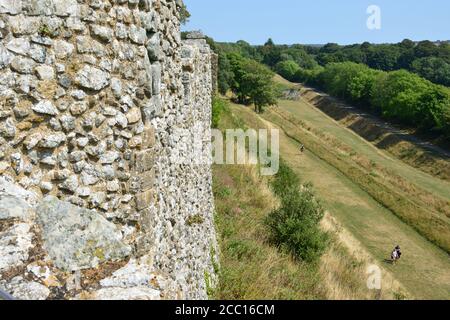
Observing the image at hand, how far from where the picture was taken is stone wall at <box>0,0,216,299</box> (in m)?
3.00

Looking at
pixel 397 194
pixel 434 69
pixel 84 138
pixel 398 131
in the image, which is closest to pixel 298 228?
pixel 84 138

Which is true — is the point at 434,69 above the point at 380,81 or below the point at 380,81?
above

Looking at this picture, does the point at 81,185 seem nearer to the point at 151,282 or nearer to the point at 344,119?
the point at 151,282

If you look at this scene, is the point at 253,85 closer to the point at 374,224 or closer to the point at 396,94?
the point at 396,94

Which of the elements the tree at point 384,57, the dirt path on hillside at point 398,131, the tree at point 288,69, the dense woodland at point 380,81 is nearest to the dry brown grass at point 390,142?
the dirt path on hillside at point 398,131

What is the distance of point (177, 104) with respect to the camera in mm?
5895

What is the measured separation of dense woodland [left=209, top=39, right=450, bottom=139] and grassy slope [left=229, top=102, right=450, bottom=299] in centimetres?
2487

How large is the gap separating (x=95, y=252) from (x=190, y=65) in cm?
408

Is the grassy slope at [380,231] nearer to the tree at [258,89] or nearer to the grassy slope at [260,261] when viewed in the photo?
the grassy slope at [260,261]

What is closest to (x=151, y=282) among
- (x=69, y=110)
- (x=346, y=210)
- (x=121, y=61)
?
(x=69, y=110)

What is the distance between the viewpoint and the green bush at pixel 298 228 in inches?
574

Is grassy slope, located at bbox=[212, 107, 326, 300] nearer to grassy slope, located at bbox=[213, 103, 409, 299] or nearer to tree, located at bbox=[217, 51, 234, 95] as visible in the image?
grassy slope, located at bbox=[213, 103, 409, 299]

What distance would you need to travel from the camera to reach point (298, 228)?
15156 millimetres

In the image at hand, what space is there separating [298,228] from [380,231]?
1470cm
